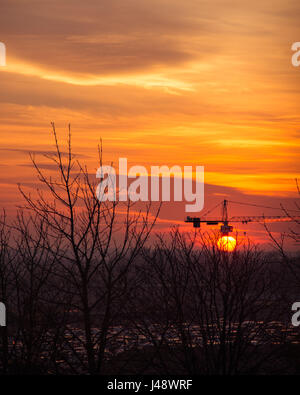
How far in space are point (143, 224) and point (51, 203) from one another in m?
1.84

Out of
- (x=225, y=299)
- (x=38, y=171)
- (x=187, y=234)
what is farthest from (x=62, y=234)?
(x=187, y=234)

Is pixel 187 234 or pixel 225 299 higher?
pixel 187 234

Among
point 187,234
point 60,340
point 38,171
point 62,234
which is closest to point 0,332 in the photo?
point 60,340

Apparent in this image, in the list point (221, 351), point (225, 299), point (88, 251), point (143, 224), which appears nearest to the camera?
point (88, 251)

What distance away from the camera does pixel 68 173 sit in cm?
888
